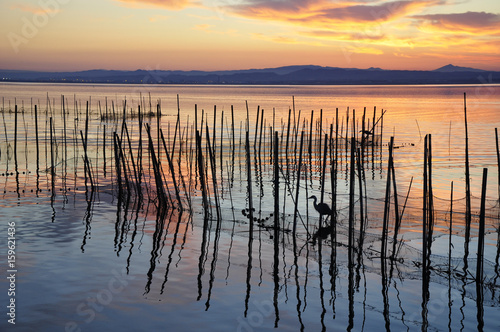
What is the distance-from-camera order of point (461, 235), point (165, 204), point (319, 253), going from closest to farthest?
point (319, 253) < point (461, 235) < point (165, 204)

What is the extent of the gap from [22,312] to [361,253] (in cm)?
606

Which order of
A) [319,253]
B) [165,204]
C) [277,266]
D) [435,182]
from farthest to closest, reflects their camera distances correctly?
1. [435,182]
2. [165,204]
3. [319,253]
4. [277,266]

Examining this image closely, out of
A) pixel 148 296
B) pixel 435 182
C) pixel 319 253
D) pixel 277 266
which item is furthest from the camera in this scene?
pixel 435 182

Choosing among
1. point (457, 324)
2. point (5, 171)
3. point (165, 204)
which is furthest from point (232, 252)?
point (5, 171)

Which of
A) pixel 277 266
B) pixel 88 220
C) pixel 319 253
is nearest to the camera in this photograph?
pixel 277 266

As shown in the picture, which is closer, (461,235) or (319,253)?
(319,253)

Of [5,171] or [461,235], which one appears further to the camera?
[5,171]

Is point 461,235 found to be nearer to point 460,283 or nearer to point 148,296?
point 460,283

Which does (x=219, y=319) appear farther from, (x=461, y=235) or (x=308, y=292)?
(x=461, y=235)

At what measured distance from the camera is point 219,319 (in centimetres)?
732

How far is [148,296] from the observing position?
801cm

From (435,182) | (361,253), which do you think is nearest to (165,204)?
(361,253)

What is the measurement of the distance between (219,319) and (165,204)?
6509 mm

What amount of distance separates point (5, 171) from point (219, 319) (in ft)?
49.9
